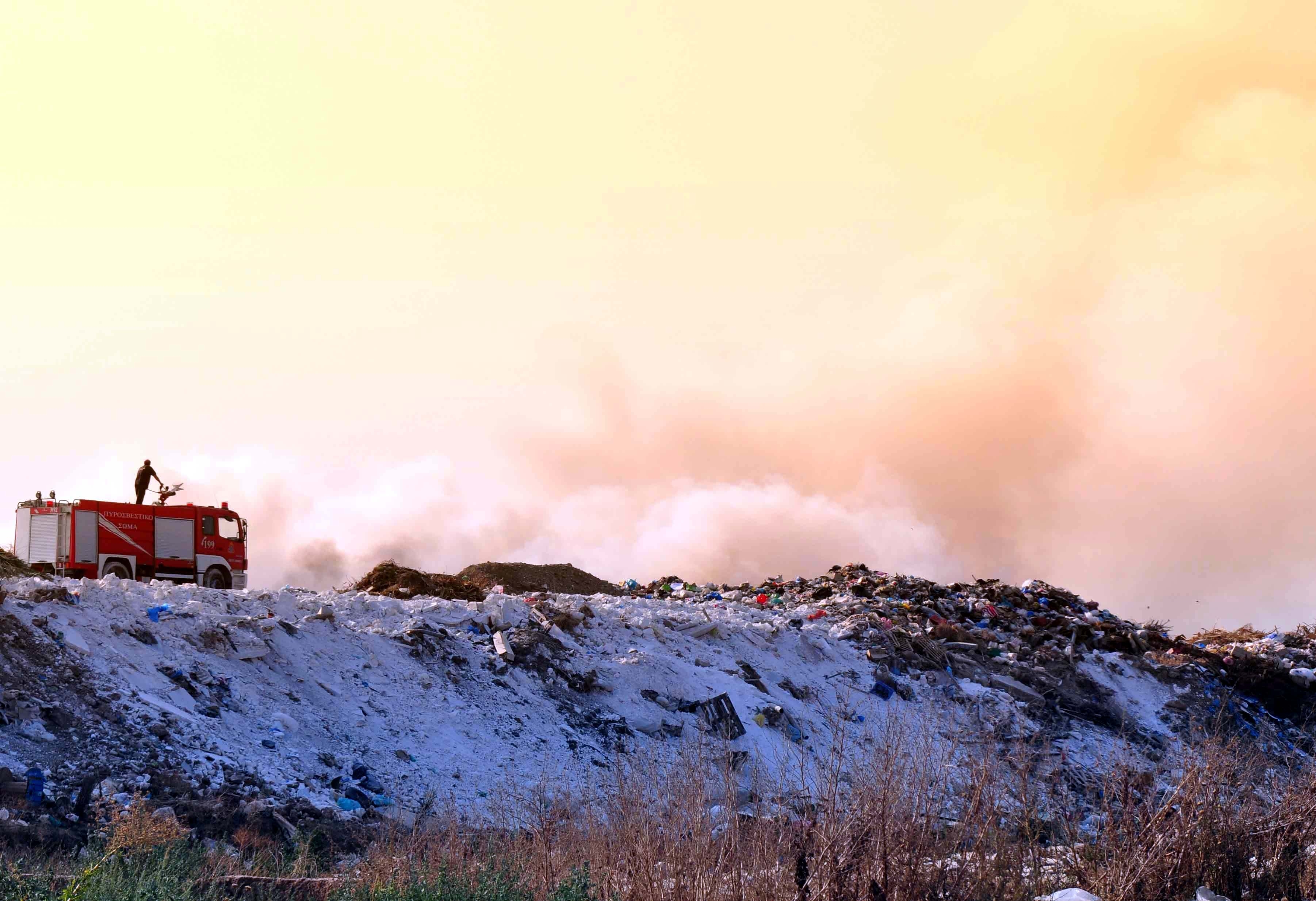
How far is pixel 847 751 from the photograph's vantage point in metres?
13.1

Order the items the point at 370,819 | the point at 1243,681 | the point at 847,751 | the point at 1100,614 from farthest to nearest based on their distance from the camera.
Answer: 1. the point at 1100,614
2. the point at 1243,681
3. the point at 847,751
4. the point at 370,819

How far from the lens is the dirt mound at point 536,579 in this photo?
78.1 feet

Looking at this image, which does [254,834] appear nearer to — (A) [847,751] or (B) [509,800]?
(B) [509,800]

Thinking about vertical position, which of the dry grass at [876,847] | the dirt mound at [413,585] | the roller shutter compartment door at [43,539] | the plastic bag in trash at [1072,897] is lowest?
the plastic bag in trash at [1072,897]

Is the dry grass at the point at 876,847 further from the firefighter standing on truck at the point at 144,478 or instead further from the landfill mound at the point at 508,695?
the firefighter standing on truck at the point at 144,478

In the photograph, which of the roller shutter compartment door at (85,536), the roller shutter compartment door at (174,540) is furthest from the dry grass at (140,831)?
the roller shutter compartment door at (174,540)

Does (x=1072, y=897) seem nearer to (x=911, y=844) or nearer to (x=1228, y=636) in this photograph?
(x=911, y=844)

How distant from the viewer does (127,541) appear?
2380 centimetres

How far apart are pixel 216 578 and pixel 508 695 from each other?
14035mm

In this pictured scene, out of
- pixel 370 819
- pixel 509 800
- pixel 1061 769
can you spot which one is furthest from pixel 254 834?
pixel 1061 769

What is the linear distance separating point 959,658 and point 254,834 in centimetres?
1159

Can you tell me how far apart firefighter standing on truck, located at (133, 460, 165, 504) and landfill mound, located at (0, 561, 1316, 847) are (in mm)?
7380

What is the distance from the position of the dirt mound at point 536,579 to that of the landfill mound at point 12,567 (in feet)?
28.1

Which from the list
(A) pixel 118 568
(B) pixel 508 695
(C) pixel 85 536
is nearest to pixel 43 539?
(C) pixel 85 536
